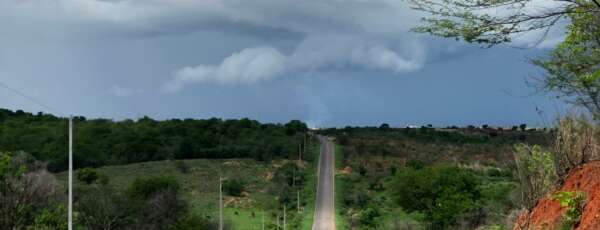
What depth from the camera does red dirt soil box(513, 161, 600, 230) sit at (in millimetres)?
8836

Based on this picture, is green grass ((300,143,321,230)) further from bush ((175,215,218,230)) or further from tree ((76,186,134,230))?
tree ((76,186,134,230))

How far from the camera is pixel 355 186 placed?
93188 millimetres

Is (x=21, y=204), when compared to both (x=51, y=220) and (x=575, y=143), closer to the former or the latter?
→ (x=51, y=220)

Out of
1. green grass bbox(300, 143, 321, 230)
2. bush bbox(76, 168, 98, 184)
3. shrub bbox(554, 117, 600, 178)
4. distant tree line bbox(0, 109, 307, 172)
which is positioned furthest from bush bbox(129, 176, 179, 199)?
shrub bbox(554, 117, 600, 178)

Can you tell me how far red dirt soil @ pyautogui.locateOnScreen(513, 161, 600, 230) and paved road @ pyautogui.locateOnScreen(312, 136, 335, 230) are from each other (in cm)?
5659

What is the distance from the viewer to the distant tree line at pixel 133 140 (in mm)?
90812

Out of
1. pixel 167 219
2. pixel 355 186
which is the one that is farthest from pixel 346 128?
pixel 167 219

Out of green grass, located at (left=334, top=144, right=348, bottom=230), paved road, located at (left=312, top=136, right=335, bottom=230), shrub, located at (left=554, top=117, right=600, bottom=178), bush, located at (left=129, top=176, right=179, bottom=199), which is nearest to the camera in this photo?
shrub, located at (left=554, top=117, right=600, bottom=178)

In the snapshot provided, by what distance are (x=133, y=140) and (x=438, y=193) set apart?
65693mm

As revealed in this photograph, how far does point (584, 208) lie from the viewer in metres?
9.30

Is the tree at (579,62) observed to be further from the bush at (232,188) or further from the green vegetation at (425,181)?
the bush at (232,188)

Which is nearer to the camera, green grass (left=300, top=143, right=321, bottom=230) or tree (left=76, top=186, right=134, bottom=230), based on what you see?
tree (left=76, top=186, right=134, bottom=230)

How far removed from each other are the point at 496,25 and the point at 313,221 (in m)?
64.2

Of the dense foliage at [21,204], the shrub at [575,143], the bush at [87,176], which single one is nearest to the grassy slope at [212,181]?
the bush at [87,176]
